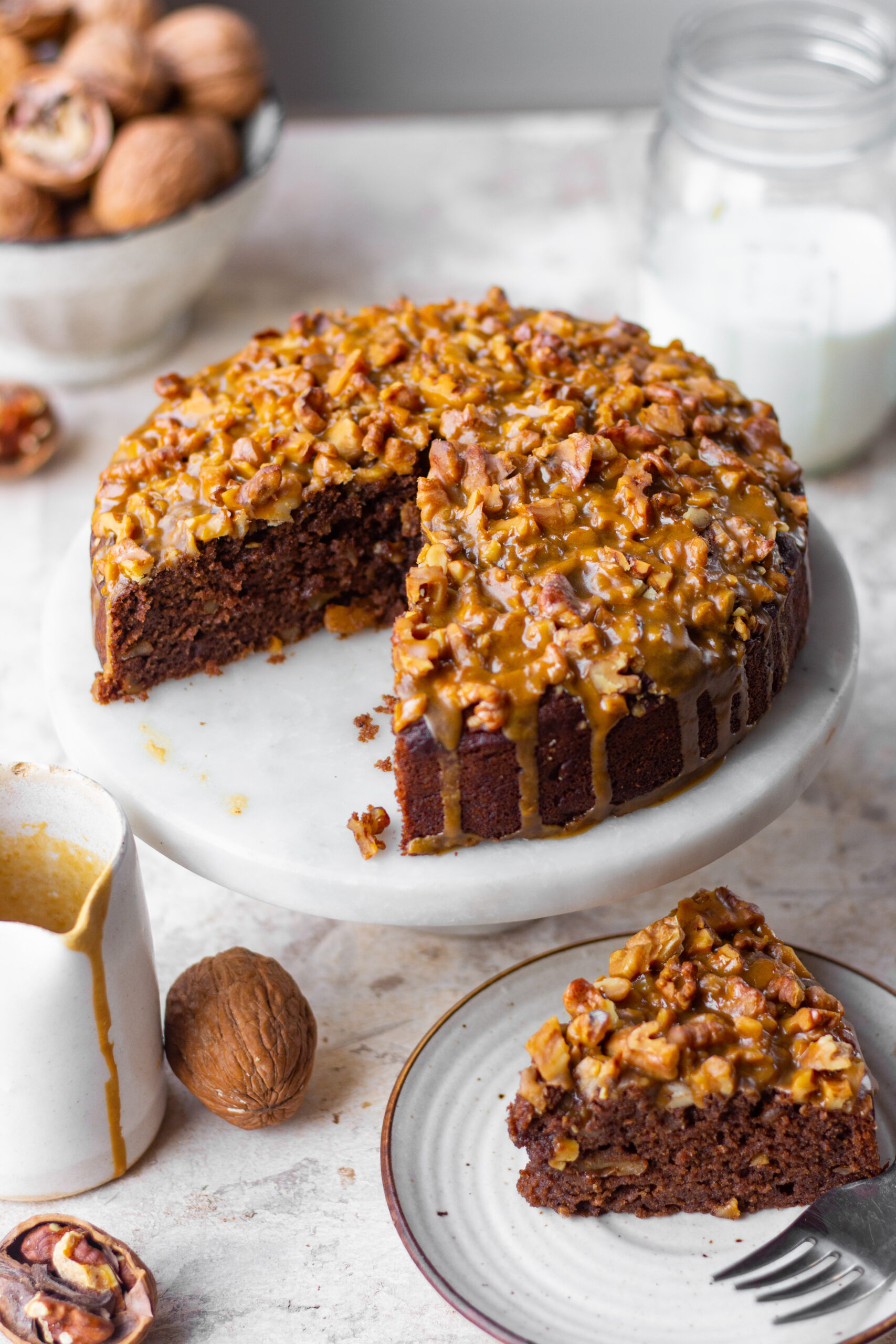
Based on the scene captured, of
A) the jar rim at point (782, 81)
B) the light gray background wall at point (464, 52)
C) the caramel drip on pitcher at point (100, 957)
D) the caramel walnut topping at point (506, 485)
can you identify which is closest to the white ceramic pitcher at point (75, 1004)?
the caramel drip on pitcher at point (100, 957)

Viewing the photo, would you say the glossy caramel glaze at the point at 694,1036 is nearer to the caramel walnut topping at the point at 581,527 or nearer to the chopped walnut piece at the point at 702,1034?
the chopped walnut piece at the point at 702,1034

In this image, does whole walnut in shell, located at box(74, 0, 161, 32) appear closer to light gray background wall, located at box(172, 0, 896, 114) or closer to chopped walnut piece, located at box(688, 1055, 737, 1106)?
light gray background wall, located at box(172, 0, 896, 114)

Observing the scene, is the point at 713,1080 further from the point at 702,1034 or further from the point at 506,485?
the point at 506,485

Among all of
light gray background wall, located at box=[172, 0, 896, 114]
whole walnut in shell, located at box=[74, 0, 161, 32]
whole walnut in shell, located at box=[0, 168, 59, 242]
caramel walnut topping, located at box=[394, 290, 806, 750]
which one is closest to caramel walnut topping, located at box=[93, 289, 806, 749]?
caramel walnut topping, located at box=[394, 290, 806, 750]

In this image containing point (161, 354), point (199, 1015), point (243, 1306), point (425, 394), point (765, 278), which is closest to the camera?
point (243, 1306)

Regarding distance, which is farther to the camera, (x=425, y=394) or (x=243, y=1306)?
(x=425, y=394)

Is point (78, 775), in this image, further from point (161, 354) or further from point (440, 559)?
point (161, 354)

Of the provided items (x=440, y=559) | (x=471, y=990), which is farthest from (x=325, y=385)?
(x=471, y=990)

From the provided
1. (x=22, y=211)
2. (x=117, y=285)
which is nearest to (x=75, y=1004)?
(x=117, y=285)
